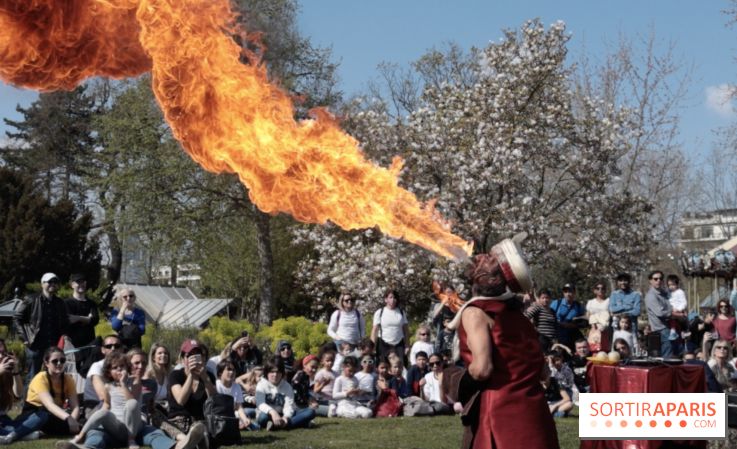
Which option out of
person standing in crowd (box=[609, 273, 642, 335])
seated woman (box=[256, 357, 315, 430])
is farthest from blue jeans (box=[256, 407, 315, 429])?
person standing in crowd (box=[609, 273, 642, 335])

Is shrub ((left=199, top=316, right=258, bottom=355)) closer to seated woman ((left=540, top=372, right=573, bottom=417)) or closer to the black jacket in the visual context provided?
the black jacket

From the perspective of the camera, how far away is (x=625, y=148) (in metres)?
25.3

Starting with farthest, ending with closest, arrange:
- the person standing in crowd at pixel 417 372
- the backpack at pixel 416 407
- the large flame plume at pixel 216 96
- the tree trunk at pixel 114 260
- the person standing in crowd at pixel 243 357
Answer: the tree trunk at pixel 114 260, the person standing in crowd at pixel 417 372, the person standing in crowd at pixel 243 357, the backpack at pixel 416 407, the large flame plume at pixel 216 96

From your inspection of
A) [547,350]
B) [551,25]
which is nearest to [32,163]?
[551,25]

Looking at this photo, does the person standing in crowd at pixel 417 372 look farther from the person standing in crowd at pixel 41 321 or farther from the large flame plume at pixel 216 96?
the person standing in crowd at pixel 41 321

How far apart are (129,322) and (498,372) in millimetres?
8256

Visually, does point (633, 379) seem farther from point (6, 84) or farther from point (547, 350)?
point (6, 84)

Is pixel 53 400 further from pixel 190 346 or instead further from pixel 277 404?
pixel 277 404

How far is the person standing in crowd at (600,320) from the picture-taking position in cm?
1457

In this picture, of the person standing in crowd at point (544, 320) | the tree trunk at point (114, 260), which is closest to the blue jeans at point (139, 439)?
the person standing in crowd at point (544, 320)

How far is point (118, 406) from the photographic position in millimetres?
10102

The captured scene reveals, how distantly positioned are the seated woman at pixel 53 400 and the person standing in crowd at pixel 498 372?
6.33 metres

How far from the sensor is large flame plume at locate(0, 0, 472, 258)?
10.2 m

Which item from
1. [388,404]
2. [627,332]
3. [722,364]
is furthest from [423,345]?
[722,364]
